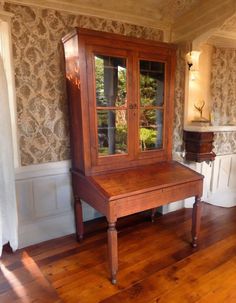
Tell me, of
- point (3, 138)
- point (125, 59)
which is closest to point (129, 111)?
point (125, 59)

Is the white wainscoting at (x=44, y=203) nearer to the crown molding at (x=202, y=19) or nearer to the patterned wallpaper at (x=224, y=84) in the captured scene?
the crown molding at (x=202, y=19)

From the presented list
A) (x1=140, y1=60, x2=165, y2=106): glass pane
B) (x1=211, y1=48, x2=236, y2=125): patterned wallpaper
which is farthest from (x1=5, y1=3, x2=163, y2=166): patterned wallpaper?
(x1=211, y1=48, x2=236, y2=125): patterned wallpaper

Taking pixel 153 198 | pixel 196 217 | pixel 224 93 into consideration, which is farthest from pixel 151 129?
pixel 224 93

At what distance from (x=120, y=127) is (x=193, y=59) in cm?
124

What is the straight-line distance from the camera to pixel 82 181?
2055 millimetres

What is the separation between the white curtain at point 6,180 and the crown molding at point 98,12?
2.15 feet

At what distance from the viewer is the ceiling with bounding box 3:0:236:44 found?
212 cm

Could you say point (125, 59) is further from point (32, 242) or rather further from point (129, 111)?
point (32, 242)

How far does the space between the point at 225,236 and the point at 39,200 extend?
1.94 metres

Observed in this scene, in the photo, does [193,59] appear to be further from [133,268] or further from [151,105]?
[133,268]

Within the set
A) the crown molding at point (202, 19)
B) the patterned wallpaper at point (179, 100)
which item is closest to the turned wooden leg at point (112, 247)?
the patterned wallpaper at point (179, 100)

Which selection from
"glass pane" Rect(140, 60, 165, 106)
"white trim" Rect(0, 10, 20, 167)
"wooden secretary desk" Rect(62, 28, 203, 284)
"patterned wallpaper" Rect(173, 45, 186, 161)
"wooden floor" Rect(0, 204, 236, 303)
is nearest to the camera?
"wooden floor" Rect(0, 204, 236, 303)

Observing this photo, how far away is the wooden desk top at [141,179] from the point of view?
5.84 feet

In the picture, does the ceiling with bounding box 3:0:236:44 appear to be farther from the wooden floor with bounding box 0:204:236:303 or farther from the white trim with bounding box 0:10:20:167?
the wooden floor with bounding box 0:204:236:303
